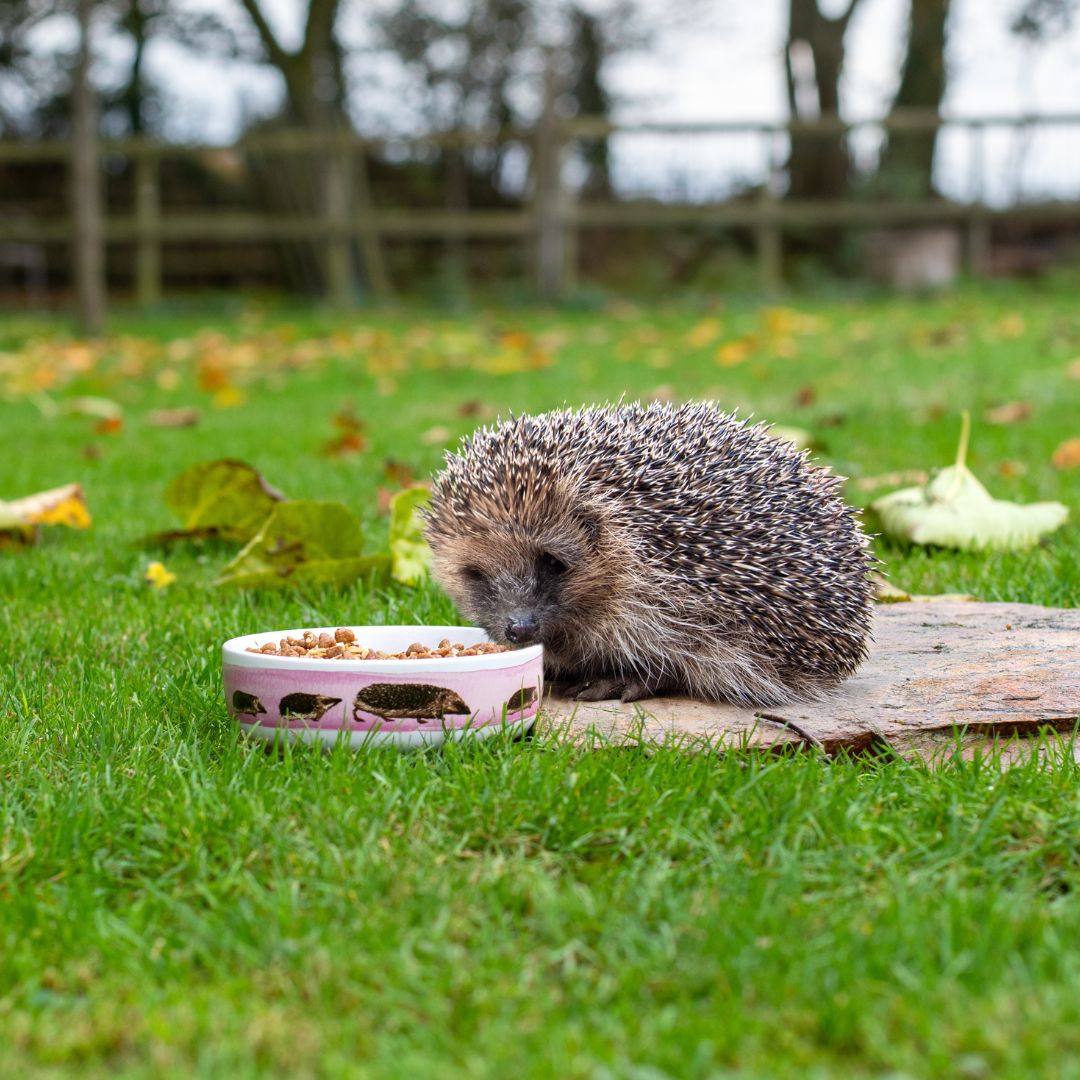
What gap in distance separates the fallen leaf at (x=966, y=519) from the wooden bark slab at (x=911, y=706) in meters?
1.14

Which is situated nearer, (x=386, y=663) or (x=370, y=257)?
(x=386, y=663)

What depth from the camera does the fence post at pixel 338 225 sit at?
18.3 m

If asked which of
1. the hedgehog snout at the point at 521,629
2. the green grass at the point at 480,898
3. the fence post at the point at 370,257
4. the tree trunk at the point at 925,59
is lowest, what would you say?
the green grass at the point at 480,898

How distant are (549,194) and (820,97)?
6.54m

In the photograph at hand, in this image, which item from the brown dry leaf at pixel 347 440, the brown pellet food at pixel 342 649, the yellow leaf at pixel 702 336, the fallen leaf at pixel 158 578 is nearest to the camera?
the brown pellet food at pixel 342 649

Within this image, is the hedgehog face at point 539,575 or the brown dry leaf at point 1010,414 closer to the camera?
the hedgehog face at point 539,575

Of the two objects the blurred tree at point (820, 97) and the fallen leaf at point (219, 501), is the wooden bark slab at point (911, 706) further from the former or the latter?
the blurred tree at point (820, 97)

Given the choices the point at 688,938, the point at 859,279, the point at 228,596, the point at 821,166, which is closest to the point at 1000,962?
the point at 688,938

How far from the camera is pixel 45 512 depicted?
18.7 ft

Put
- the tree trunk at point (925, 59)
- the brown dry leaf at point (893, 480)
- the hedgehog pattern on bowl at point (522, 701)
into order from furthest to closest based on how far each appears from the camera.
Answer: the tree trunk at point (925, 59) < the brown dry leaf at point (893, 480) < the hedgehog pattern on bowl at point (522, 701)

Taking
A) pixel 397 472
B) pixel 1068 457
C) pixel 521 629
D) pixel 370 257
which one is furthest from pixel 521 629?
pixel 370 257

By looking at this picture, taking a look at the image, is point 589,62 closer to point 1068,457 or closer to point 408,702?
point 1068,457

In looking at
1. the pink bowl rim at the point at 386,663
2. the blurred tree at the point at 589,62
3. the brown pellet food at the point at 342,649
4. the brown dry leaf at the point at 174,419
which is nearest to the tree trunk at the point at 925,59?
the blurred tree at the point at 589,62

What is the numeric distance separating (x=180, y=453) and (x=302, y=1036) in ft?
21.1
